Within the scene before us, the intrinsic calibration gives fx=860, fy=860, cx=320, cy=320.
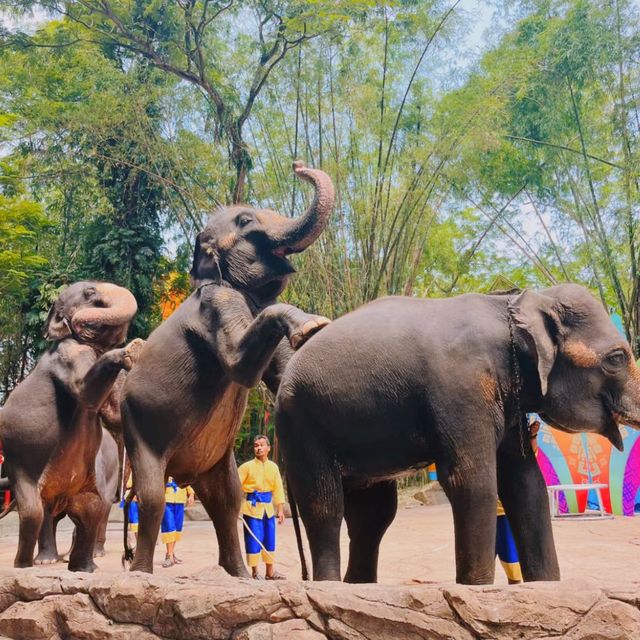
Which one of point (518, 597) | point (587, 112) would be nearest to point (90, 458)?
point (518, 597)

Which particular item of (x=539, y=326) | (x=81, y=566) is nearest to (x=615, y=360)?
(x=539, y=326)

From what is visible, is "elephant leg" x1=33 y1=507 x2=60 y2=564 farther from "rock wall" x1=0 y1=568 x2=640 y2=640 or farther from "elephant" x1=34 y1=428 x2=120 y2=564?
"rock wall" x1=0 y1=568 x2=640 y2=640

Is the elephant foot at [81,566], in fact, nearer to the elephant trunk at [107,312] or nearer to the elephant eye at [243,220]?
the elephant trunk at [107,312]

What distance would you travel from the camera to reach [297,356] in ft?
9.53

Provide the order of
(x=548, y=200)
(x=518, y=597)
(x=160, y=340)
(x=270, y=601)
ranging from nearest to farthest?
1. (x=518, y=597)
2. (x=270, y=601)
3. (x=160, y=340)
4. (x=548, y=200)

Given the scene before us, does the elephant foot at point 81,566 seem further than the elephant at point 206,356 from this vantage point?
Yes

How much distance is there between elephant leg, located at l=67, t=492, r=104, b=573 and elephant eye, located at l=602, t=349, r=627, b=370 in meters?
2.80

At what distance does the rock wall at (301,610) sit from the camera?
210cm

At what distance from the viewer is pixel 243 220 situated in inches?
141

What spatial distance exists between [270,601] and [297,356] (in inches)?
33.7

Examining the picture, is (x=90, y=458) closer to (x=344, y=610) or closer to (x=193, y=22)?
(x=344, y=610)

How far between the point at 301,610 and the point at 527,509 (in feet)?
3.03

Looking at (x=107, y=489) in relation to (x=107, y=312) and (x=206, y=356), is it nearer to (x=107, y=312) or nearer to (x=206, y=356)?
(x=107, y=312)

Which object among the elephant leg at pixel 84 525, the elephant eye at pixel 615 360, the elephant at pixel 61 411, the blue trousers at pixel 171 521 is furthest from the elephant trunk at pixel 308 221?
the blue trousers at pixel 171 521
